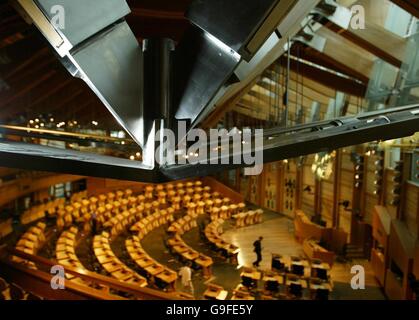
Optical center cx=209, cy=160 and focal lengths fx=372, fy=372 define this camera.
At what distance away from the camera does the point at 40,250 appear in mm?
15062

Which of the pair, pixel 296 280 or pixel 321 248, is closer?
pixel 296 280

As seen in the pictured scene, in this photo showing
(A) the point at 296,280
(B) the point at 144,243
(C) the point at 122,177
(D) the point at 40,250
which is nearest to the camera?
(C) the point at 122,177

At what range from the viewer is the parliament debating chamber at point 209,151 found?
2361 millimetres

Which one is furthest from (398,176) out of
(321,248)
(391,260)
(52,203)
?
(52,203)

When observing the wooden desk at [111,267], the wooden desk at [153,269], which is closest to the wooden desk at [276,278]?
the wooden desk at [153,269]

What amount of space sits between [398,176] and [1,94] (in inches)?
627

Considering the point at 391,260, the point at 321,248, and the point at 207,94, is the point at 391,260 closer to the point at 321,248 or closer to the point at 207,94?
the point at 321,248

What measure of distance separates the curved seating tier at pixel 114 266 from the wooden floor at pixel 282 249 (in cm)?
→ 550

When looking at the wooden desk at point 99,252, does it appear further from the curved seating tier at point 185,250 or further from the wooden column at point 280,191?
the wooden column at point 280,191

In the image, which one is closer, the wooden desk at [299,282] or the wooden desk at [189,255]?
the wooden desk at [299,282]

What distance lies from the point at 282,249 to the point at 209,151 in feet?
50.7

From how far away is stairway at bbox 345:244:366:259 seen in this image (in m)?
16.3

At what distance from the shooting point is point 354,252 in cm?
1666

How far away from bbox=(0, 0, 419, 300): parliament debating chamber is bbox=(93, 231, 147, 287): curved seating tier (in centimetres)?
6
